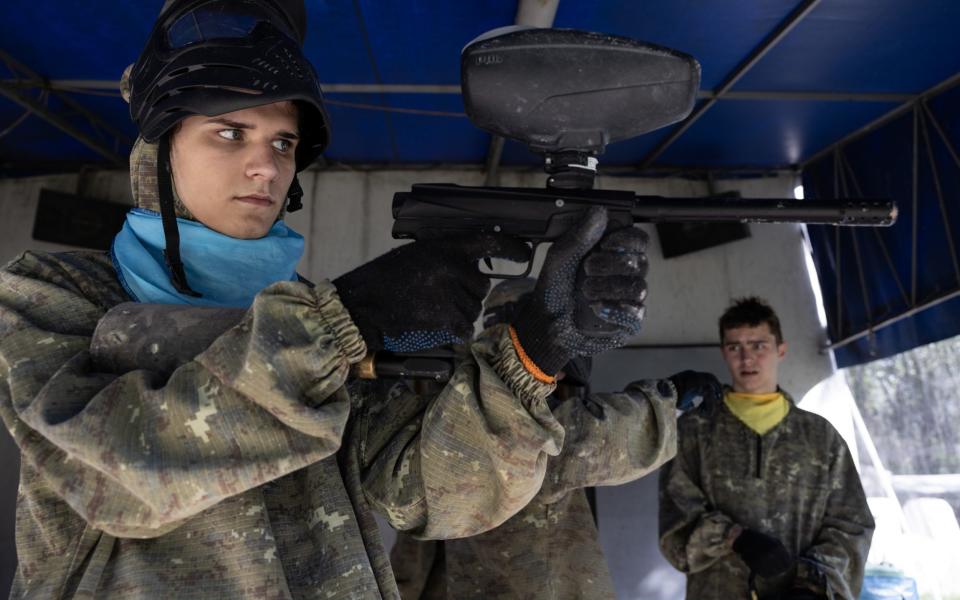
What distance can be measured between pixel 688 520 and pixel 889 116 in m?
2.83

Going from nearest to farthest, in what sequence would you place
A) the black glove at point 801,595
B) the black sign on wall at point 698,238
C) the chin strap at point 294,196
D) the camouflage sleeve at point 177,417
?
the camouflage sleeve at point 177,417 → the chin strap at point 294,196 → the black glove at point 801,595 → the black sign on wall at point 698,238

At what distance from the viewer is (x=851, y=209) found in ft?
4.43

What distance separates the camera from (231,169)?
48.1 inches

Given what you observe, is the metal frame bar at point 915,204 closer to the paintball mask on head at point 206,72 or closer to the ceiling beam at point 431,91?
the ceiling beam at point 431,91

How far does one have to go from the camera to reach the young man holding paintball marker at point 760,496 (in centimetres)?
266

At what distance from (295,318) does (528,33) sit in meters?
0.65

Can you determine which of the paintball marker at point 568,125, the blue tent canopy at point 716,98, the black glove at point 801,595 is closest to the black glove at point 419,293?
the paintball marker at point 568,125

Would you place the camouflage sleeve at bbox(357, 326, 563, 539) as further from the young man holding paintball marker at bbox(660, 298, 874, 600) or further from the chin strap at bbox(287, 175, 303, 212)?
the young man holding paintball marker at bbox(660, 298, 874, 600)

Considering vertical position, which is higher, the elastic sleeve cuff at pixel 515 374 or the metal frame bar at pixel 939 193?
the metal frame bar at pixel 939 193

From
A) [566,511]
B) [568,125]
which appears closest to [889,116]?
[566,511]

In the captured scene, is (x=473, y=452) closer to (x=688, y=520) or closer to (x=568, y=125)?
(x=568, y=125)

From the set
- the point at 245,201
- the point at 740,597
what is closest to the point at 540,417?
the point at 245,201

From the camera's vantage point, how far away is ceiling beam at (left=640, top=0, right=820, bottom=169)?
3.11 m

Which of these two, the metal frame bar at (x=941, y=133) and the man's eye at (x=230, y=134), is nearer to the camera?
the man's eye at (x=230, y=134)
